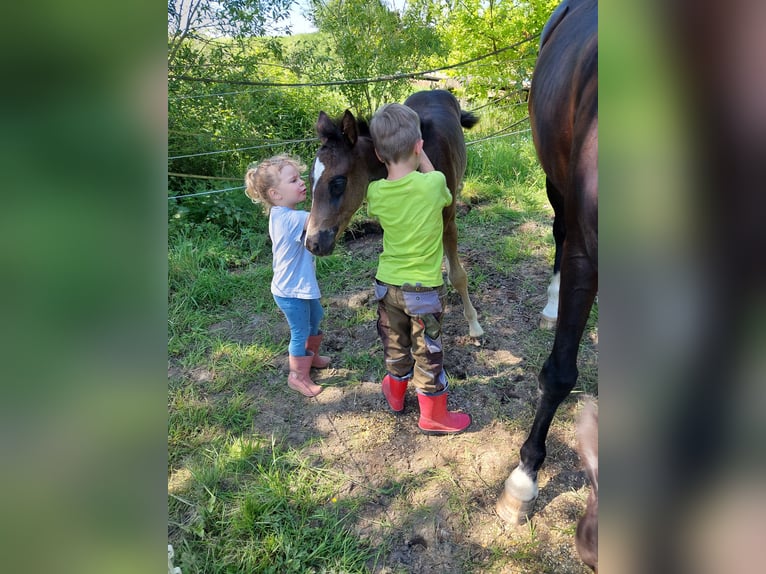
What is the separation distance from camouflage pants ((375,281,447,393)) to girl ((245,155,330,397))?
1.82 ft

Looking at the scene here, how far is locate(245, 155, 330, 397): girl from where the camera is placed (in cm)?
293

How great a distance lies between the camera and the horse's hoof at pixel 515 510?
218 centimetres

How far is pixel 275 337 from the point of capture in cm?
377

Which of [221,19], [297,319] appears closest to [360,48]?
[221,19]

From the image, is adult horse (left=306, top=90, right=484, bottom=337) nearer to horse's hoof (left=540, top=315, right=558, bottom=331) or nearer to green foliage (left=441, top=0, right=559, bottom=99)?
horse's hoof (left=540, top=315, right=558, bottom=331)

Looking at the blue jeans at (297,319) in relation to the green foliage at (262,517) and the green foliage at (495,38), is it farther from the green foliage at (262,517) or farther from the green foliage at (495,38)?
the green foliage at (495,38)

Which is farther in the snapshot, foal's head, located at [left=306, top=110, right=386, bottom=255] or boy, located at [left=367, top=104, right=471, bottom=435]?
foal's head, located at [left=306, top=110, right=386, bottom=255]

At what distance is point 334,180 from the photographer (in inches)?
116

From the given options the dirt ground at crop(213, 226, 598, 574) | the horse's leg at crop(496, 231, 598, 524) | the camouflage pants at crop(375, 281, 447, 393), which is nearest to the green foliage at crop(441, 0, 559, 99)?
the dirt ground at crop(213, 226, 598, 574)

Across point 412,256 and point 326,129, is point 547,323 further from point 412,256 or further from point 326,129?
point 326,129

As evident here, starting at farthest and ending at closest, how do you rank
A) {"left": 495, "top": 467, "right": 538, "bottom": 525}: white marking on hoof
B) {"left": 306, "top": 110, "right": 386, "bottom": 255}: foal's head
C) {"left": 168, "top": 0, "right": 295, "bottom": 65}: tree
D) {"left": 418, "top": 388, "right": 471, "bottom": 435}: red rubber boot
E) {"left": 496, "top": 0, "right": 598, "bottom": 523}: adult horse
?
{"left": 168, "top": 0, "right": 295, "bottom": 65}: tree → {"left": 306, "top": 110, "right": 386, "bottom": 255}: foal's head → {"left": 418, "top": 388, "right": 471, "bottom": 435}: red rubber boot → {"left": 495, "top": 467, "right": 538, "bottom": 525}: white marking on hoof → {"left": 496, "top": 0, "right": 598, "bottom": 523}: adult horse

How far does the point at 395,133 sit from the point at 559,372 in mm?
1375

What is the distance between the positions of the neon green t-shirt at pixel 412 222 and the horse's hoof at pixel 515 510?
3.51 feet
